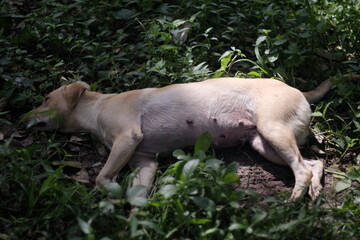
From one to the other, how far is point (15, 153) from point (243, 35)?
3.07 m

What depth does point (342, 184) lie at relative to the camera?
11.7 feet

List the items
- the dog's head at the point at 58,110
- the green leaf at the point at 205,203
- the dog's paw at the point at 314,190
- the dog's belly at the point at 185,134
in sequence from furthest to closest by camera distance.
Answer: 1. the dog's head at the point at 58,110
2. the dog's belly at the point at 185,134
3. the dog's paw at the point at 314,190
4. the green leaf at the point at 205,203

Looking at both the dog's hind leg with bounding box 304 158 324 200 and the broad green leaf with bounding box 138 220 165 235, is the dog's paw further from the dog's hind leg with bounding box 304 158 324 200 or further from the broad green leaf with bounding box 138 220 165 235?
the broad green leaf with bounding box 138 220 165 235

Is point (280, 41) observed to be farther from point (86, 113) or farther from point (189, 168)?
point (189, 168)

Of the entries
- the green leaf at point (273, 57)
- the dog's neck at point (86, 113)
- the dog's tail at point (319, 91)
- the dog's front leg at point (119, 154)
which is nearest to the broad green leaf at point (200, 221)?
the dog's front leg at point (119, 154)

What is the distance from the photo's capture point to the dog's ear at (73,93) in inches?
166

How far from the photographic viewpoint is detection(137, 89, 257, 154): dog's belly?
12.7 ft

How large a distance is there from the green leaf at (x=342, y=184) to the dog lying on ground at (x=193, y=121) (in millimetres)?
144

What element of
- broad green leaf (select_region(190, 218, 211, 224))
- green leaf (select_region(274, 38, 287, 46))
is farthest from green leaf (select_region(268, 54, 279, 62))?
broad green leaf (select_region(190, 218, 211, 224))

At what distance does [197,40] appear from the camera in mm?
5199

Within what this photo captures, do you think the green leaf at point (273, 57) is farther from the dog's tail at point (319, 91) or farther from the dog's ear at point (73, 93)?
the dog's ear at point (73, 93)

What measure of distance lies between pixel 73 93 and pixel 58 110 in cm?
22

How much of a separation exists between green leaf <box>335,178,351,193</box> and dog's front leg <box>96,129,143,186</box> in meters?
1.74

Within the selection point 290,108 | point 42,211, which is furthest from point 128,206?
point 290,108
